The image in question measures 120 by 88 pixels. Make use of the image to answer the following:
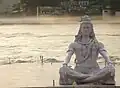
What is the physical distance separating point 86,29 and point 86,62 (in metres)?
0.49

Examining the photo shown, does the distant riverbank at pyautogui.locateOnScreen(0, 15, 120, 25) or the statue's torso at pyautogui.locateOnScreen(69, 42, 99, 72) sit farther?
the distant riverbank at pyautogui.locateOnScreen(0, 15, 120, 25)

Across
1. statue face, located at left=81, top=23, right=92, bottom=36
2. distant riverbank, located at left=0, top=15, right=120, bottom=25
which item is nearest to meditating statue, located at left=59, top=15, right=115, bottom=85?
statue face, located at left=81, top=23, right=92, bottom=36

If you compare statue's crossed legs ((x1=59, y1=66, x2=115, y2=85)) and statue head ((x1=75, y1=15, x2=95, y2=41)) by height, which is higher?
statue head ((x1=75, y1=15, x2=95, y2=41))

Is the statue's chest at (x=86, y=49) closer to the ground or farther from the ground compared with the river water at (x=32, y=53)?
farther from the ground

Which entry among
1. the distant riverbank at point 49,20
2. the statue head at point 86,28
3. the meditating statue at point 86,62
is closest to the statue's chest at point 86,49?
the meditating statue at point 86,62

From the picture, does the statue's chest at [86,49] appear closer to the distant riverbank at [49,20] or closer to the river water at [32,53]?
the river water at [32,53]

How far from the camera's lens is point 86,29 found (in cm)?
624

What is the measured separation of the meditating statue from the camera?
20.0ft

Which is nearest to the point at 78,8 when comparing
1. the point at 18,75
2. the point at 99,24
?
the point at 99,24

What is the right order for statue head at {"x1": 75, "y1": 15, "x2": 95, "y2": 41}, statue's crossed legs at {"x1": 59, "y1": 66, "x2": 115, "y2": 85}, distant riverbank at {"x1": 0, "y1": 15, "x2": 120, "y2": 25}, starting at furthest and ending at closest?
1. distant riverbank at {"x1": 0, "y1": 15, "x2": 120, "y2": 25}
2. statue head at {"x1": 75, "y1": 15, "x2": 95, "y2": 41}
3. statue's crossed legs at {"x1": 59, "y1": 66, "x2": 115, "y2": 85}

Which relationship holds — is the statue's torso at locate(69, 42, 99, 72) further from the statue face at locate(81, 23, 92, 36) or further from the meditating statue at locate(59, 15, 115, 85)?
the statue face at locate(81, 23, 92, 36)

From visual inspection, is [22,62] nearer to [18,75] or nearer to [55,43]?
[18,75]

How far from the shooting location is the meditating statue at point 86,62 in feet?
20.0

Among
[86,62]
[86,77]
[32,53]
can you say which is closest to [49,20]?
[32,53]
